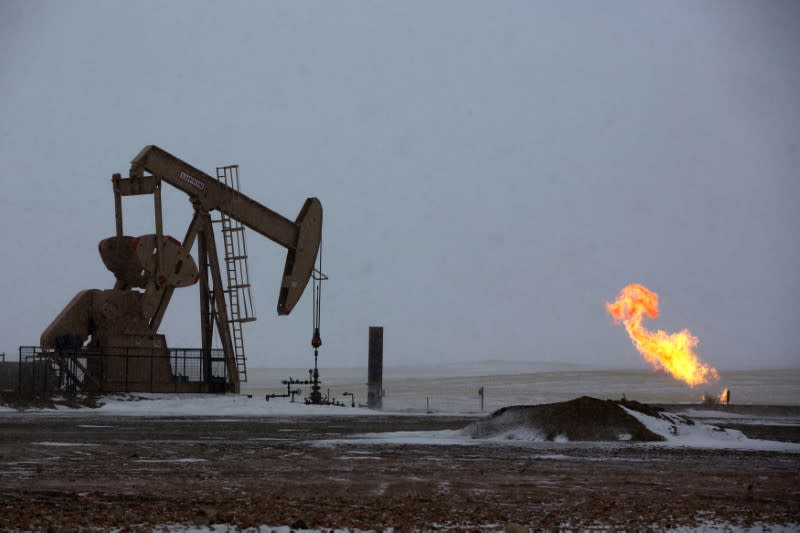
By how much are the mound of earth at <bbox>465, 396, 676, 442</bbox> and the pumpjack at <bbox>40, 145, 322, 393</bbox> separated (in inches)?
749

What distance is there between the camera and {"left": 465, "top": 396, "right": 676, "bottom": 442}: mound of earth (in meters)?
23.2

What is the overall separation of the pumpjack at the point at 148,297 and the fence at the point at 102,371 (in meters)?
0.03

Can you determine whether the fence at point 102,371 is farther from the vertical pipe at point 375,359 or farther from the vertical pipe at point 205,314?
the vertical pipe at point 375,359

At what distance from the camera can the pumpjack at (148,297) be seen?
131ft

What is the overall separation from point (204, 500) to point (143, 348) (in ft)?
99.0

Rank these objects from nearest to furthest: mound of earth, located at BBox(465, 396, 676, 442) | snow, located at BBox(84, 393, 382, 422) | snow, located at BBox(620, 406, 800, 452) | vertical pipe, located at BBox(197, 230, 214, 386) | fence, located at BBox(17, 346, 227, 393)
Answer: snow, located at BBox(620, 406, 800, 452) < mound of earth, located at BBox(465, 396, 676, 442) < snow, located at BBox(84, 393, 382, 422) < fence, located at BBox(17, 346, 227, 393) < vertical pipe, located at BBox(197, 230, 214, 386)

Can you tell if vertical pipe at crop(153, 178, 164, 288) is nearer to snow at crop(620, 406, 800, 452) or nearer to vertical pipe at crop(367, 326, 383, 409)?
vertical pipe at crop(367, 326, 383, 409)

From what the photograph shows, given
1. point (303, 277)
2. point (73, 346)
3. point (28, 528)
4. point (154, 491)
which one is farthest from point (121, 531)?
point (303, 277)

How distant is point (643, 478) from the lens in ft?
47.9

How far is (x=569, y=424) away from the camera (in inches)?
931

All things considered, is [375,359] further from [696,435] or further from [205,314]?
[696,435]

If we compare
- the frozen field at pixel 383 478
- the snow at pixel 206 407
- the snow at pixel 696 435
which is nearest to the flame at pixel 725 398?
→ the snow at pixel 206 407

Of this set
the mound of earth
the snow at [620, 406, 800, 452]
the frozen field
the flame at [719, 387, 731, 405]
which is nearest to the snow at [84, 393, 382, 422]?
the frozen field

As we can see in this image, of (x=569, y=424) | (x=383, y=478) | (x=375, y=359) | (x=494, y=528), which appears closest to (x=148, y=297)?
(x=375, y=359)
